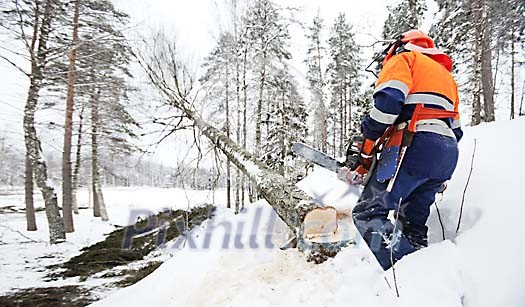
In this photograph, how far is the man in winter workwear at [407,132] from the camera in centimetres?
201

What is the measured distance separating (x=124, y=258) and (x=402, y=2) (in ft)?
52.2

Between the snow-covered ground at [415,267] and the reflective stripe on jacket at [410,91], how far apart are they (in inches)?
29.0

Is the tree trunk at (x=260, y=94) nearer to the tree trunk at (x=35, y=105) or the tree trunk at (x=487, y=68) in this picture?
the tree trunk at (x=35, y=105)

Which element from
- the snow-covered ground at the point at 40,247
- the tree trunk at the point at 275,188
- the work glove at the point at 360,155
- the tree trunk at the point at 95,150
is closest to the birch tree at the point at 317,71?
the snow-covered ground at the point at 40,247

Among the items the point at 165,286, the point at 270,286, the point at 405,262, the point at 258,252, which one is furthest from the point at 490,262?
the point at 165,286

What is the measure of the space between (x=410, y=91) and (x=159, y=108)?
631cm

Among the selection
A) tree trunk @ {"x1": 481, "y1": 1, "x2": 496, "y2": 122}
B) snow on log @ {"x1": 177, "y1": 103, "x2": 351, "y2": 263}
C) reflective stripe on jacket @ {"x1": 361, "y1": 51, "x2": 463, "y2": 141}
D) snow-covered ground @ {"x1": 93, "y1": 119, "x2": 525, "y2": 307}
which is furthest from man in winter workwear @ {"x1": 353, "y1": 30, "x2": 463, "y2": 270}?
tree trunk @ {"x1": 481, "y1": 1, "x2": 496, "y2": 122}

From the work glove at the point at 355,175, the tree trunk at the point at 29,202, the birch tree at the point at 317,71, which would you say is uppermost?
the birch tree at the point at 317,71

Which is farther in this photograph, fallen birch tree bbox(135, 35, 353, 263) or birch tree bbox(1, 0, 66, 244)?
birch tree bbox(1, 0, 66, 244)

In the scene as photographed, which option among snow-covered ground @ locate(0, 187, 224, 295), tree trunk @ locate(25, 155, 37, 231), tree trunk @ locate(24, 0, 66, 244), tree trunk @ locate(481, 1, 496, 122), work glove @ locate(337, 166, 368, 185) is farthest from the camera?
tree trunk @ locate(25, 155, 37, 231)

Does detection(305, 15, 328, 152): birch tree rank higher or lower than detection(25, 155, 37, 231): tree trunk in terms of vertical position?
higher

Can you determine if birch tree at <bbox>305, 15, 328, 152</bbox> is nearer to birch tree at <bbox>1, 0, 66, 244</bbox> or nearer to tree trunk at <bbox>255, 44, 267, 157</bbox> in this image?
tree trunk at <bbox>255, 44, 267, 157</bbox>

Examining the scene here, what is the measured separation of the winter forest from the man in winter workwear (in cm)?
44

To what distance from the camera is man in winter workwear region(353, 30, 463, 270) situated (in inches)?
79.2
